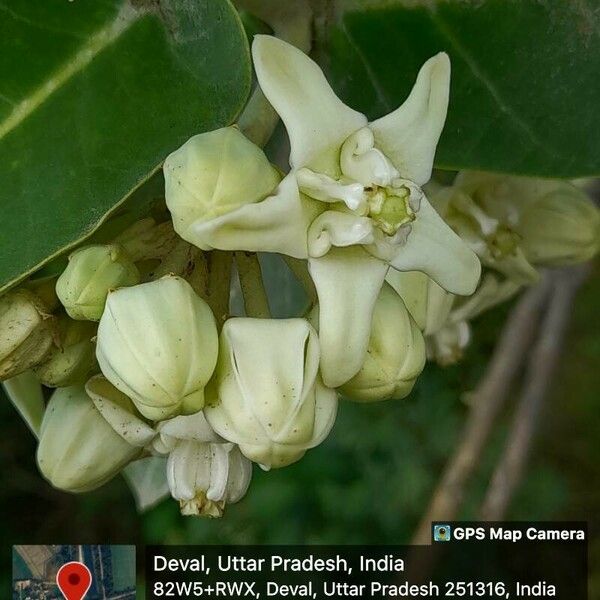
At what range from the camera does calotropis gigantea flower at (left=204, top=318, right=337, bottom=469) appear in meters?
0.54

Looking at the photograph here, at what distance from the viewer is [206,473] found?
26.4 inches

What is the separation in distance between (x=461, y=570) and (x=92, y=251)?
95 cm

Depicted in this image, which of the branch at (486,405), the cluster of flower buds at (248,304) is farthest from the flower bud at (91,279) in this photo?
the branch at (486,405)

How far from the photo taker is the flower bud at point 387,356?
1.91 feet

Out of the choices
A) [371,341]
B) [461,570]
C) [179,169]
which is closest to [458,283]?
[371,341]

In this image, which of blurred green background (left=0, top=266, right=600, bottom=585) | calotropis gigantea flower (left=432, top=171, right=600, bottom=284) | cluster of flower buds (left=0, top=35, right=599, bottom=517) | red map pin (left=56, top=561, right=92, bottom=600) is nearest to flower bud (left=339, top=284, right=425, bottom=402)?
cluster of flower buds (left=0, top=35, right=599, bottom=517)

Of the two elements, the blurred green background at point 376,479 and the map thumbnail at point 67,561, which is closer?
the map thumbnail at point 67,561

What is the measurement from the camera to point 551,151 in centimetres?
71

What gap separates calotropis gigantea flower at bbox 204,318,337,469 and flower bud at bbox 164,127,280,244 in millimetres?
62

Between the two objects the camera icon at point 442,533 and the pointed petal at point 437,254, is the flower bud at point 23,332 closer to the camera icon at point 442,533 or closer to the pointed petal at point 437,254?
the pointed petal at point 437,254

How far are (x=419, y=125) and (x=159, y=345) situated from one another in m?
0.20

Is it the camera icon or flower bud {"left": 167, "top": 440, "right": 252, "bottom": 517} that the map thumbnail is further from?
the camera icon

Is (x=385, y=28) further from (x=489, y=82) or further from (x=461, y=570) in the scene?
(x=461, y=570)

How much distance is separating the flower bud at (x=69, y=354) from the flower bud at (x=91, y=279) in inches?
1.2
